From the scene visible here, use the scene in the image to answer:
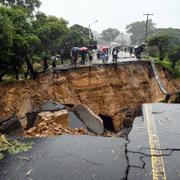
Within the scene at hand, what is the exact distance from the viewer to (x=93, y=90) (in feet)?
82.1

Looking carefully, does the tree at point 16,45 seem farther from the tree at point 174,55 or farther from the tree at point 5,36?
the tree at point 174,55

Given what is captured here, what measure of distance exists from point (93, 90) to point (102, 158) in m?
18.0

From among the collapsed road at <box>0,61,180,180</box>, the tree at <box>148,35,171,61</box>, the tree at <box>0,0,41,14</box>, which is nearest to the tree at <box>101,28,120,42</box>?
the tree at <box>148,35,171,61</box>

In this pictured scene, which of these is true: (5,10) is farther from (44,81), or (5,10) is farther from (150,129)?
(150,129)

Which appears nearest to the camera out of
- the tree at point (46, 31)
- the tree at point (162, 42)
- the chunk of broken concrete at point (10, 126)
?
the chunk of broken concrete at point (10, 126)

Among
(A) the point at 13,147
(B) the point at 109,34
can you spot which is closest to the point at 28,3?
(A) the point at 13,147

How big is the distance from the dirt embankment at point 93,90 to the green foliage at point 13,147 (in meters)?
9.11

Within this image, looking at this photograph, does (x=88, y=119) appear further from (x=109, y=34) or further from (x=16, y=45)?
(x=109, y=34)

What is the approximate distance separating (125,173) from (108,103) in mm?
19722

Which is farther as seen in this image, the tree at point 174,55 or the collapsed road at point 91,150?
the tree at point 174,55

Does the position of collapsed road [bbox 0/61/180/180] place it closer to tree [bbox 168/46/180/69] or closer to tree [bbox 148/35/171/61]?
tree [bbox 168/46/180/69]

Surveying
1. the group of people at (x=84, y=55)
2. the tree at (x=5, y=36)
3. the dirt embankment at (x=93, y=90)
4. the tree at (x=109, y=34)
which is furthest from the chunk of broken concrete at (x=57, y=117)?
the tree at (x=109, y=34)

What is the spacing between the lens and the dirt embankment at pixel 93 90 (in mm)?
18844

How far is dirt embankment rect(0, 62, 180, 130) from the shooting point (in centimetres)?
1884
